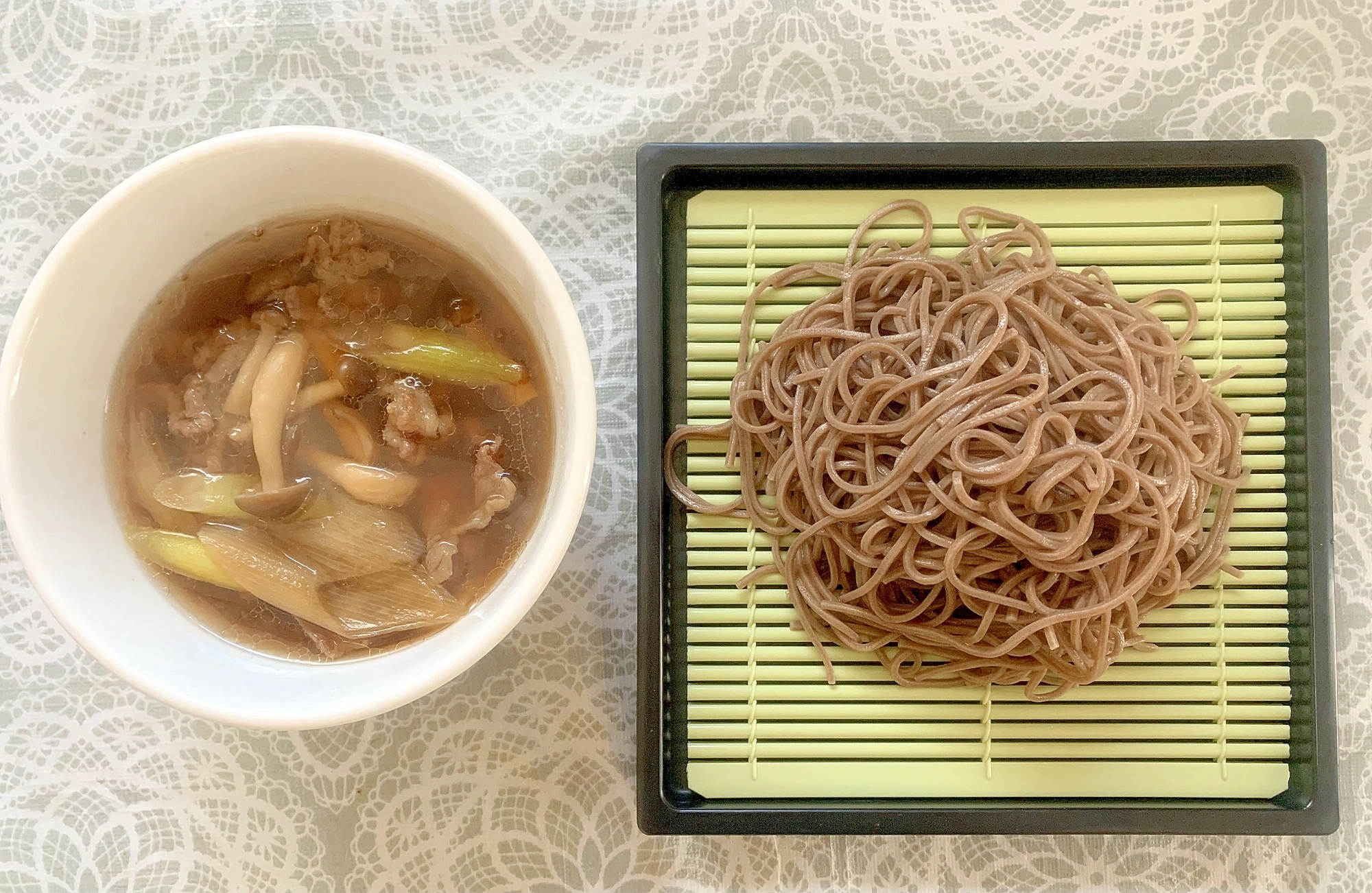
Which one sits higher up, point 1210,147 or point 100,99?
point 100,99

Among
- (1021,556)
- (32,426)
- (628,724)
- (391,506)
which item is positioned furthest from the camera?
(628,724)

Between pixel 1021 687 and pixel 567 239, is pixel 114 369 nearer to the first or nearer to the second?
pixel 567 239

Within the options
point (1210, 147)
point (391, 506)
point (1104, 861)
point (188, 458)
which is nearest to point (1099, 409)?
point (1210, 147)

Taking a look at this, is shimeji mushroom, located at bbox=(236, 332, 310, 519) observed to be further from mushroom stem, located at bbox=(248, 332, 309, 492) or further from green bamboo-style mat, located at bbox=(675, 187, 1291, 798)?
green bamboo-style mat, located at bbox=(675, 187, 1291, 798)

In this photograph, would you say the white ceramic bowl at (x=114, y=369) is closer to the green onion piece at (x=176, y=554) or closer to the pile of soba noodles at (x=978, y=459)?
the green onion piece at (x=176, y=554)

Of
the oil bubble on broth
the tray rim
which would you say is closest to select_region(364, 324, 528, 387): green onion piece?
the oil bubble on broth

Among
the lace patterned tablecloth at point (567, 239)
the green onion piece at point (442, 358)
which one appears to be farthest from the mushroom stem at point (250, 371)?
the lace patterned tablecloth at point (567, 239)

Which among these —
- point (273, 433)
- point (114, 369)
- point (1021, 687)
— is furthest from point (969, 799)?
point (114, 369)

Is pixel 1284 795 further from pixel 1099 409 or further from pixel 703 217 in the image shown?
pixel 703 217
